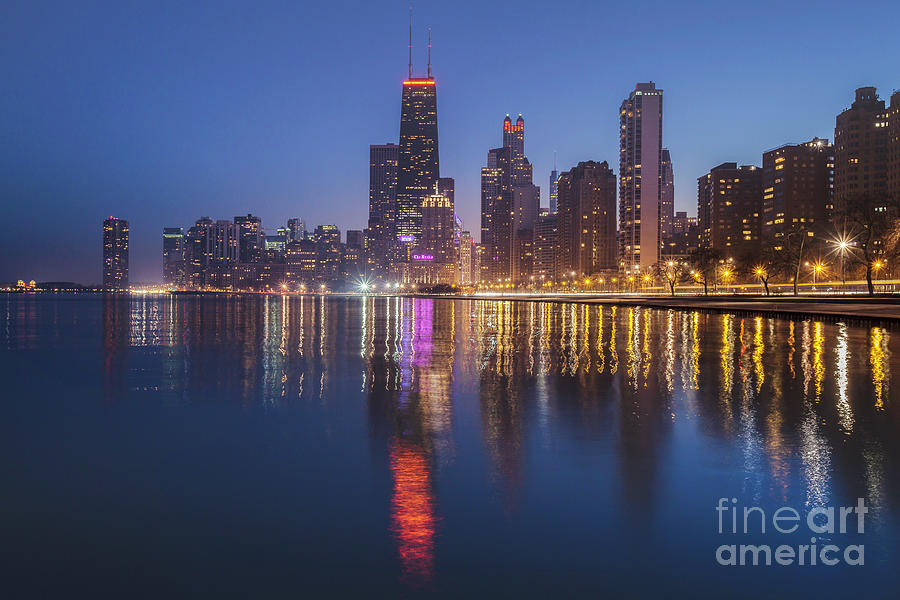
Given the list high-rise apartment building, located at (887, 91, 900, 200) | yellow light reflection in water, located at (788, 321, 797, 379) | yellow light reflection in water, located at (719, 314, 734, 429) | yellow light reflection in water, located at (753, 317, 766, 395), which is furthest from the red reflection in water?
high-rise apartment building, located at (887, 91, 900, 200)

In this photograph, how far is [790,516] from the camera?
20.7 ft

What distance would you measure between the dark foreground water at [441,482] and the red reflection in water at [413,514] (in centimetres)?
3

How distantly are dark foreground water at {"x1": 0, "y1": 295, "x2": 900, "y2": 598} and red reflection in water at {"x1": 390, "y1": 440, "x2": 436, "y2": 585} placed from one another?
0.03 m

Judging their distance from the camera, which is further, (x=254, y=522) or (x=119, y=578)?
(x=254, y=522)

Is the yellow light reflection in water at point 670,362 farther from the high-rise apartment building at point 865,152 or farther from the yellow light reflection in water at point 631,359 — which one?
the high-rise apartment building at point 865,152

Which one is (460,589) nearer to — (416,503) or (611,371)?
(416,503)

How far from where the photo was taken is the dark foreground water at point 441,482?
523cm

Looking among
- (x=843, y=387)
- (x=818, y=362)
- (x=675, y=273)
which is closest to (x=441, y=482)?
(x=843, y=387)

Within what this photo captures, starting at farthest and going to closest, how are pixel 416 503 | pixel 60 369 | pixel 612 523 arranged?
pixel 60 369 < pixel 416 503 < pixel 612 523

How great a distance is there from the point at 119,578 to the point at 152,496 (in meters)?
1.99

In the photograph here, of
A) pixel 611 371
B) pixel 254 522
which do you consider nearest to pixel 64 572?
pixel 254 522

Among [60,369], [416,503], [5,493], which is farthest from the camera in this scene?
[60,369]

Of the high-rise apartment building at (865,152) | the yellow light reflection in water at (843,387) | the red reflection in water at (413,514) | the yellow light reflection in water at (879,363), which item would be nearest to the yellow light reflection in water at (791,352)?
the yellow light reflection in water at (843,387)

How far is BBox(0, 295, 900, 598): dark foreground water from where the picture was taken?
5.23 m
